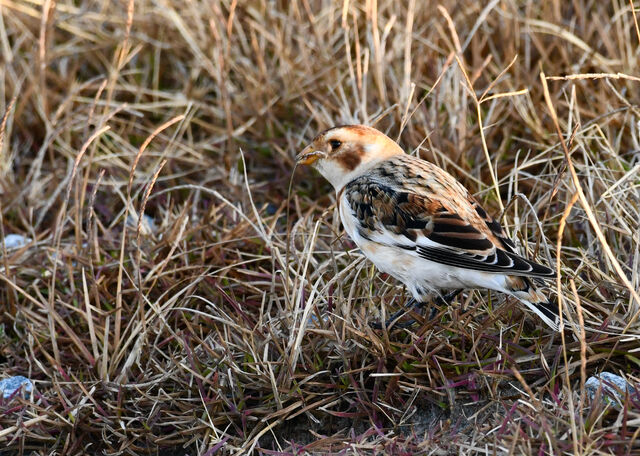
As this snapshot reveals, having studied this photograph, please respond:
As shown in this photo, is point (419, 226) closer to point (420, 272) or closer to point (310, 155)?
point (420, 272)

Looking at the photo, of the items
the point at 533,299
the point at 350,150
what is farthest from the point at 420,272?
the point at 350,150

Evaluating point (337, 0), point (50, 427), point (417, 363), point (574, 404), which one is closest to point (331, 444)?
point (417, 363)

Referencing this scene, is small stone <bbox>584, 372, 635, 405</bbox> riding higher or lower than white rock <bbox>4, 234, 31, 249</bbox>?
higher

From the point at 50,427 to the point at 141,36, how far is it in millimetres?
2680

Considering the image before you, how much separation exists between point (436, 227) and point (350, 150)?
580 millimetres

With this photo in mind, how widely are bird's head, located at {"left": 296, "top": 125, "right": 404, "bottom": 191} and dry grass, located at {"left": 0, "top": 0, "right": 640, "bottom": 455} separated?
0.14 metres

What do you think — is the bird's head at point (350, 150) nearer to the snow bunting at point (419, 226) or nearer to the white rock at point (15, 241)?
the snow bunting at point (419, 226)

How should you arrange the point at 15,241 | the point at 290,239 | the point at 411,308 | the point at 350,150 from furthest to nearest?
the point at 15,241 < the point at 290,239 < the point at 350,150 < the point at 411,308

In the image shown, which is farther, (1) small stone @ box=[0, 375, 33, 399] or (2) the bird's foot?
(1) small stone @ box=[0, 375, 33, 399]

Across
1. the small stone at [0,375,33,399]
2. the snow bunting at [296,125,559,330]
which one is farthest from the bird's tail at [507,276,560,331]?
the small stone at [0,375,33,399]

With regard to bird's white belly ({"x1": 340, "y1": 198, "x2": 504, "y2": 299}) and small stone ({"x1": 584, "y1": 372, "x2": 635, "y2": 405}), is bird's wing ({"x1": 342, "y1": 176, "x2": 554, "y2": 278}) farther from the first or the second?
small stone ({"x1": 584, "y1": 372, "x2": 635, "y2": 405})

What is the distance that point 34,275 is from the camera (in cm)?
379

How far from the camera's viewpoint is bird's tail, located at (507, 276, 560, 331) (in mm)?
2701

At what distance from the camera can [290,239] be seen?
3.55 m
